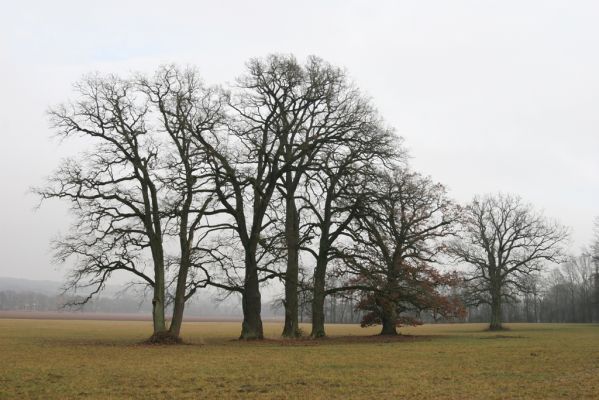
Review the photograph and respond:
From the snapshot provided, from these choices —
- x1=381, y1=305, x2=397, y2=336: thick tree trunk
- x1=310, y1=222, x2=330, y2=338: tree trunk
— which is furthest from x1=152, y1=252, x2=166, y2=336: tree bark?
x1=381, y1=305, x2=397, y2=336: thick tree trunk

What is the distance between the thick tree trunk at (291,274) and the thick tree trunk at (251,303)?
2.09 metres

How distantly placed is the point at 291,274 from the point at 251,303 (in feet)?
10.6

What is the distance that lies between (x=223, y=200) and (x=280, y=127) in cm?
647

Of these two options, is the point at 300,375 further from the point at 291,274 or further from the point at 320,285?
the point at 320,285

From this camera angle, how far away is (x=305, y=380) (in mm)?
14047

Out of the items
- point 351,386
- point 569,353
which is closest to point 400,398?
point 351,386

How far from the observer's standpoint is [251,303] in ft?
106

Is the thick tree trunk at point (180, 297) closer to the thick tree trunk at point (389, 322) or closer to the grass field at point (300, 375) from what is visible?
the grass field at point (300, 375)

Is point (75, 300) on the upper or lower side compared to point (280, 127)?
Result: lower

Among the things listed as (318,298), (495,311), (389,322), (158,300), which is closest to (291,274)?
(318,298)

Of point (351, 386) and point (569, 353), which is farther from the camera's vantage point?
point (569, 353)

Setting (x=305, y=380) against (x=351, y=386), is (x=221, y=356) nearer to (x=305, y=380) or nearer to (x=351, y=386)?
(x=305, y=380)

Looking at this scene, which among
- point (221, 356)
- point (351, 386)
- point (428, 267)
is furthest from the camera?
point (428, 267)

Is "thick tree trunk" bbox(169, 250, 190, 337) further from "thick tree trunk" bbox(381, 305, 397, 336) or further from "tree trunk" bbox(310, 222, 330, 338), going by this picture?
"thick tree trunk" bbox(381, 305, 397, 336)
